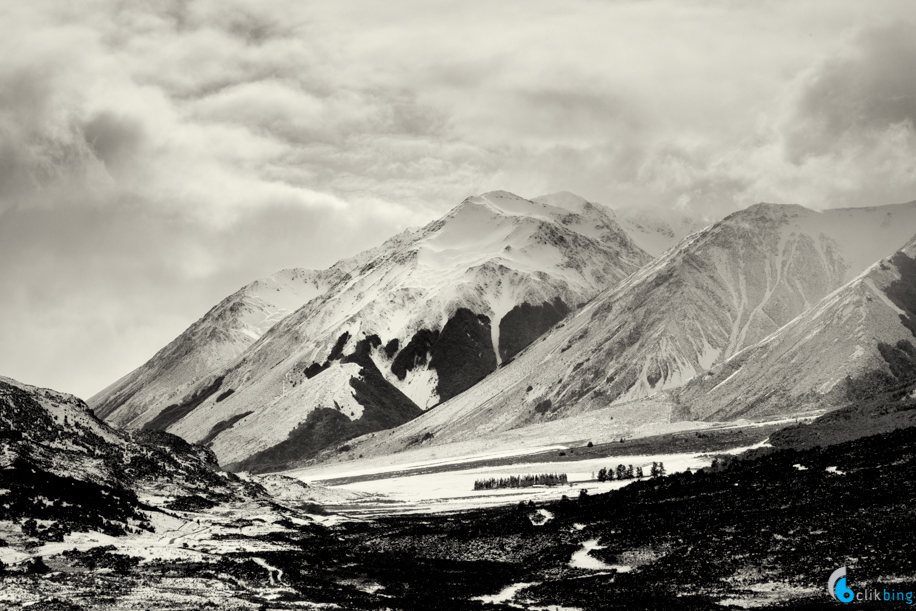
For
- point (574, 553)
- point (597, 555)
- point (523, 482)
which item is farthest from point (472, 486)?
point (597, 555)

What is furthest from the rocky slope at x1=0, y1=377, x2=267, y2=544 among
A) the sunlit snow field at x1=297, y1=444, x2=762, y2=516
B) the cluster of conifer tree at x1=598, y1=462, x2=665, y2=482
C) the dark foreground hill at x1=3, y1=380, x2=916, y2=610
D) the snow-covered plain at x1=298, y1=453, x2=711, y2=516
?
the cluster of conifer tree at x1=598, y1=462, x2=665, y2=482

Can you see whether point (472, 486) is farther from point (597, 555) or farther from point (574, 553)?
point (597, 555)

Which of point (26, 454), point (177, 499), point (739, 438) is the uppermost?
point (26, 454)

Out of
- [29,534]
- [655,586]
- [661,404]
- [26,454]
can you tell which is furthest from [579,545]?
[661,404]

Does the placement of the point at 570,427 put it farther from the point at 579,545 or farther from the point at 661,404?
the point at 579,545

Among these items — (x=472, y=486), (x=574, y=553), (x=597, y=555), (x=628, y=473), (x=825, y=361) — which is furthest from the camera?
(x=825, y=361)

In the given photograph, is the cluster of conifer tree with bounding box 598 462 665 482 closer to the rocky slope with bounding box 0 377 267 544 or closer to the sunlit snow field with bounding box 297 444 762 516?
the sunlit snow field with bounding box 297 444 762 516
